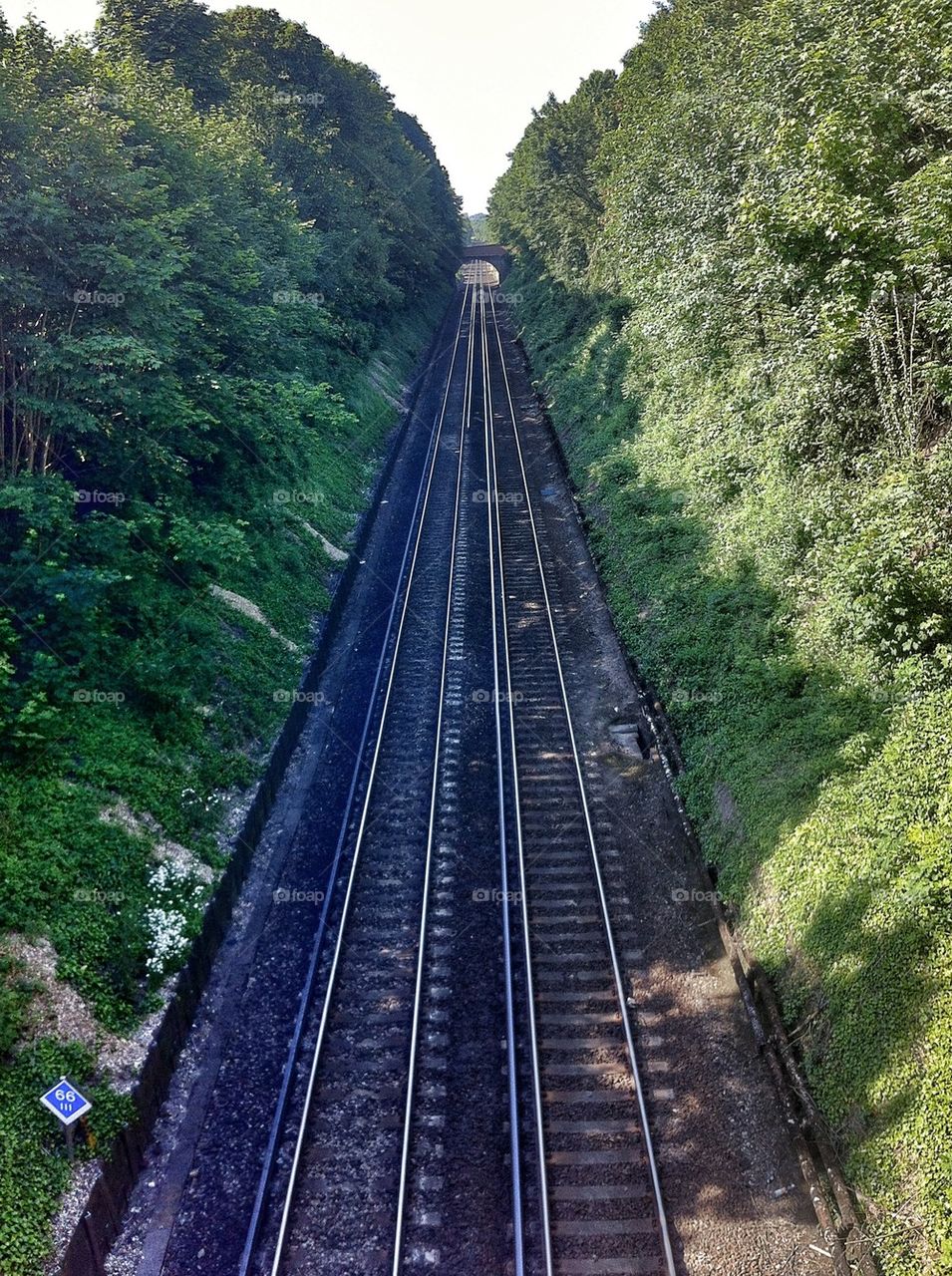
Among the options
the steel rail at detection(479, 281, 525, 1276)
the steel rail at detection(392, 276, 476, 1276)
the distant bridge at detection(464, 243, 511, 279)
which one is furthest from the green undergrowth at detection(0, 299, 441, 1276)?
the distant bridge at detection(464, 243, 511, 279)

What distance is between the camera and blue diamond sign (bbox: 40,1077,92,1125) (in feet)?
25.5

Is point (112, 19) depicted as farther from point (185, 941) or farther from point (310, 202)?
point (185, 941)

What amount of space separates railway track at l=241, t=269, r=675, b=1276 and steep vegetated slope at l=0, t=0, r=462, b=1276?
226 cm

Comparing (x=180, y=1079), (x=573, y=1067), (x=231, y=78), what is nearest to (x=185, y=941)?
(x=180, y=1079)

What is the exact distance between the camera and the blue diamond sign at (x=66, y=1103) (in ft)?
25.5

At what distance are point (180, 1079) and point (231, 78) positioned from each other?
43485 millimetres

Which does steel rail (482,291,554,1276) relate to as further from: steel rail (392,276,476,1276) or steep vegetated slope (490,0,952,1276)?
steep vegetated slope (490,0,952,1276)

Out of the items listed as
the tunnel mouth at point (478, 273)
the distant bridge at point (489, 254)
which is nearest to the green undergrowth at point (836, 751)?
the tunnel mouth at point (478, 273)

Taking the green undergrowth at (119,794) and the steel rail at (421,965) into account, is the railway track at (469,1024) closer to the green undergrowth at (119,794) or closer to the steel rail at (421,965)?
the steel rail at (421,965)

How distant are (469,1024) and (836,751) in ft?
20.9

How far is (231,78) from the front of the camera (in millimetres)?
37719

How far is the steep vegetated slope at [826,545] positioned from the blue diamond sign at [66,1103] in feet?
25.7

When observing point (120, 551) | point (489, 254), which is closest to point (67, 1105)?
point (120, 551)

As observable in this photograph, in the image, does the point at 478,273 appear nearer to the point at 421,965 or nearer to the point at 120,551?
the point at 120,551
